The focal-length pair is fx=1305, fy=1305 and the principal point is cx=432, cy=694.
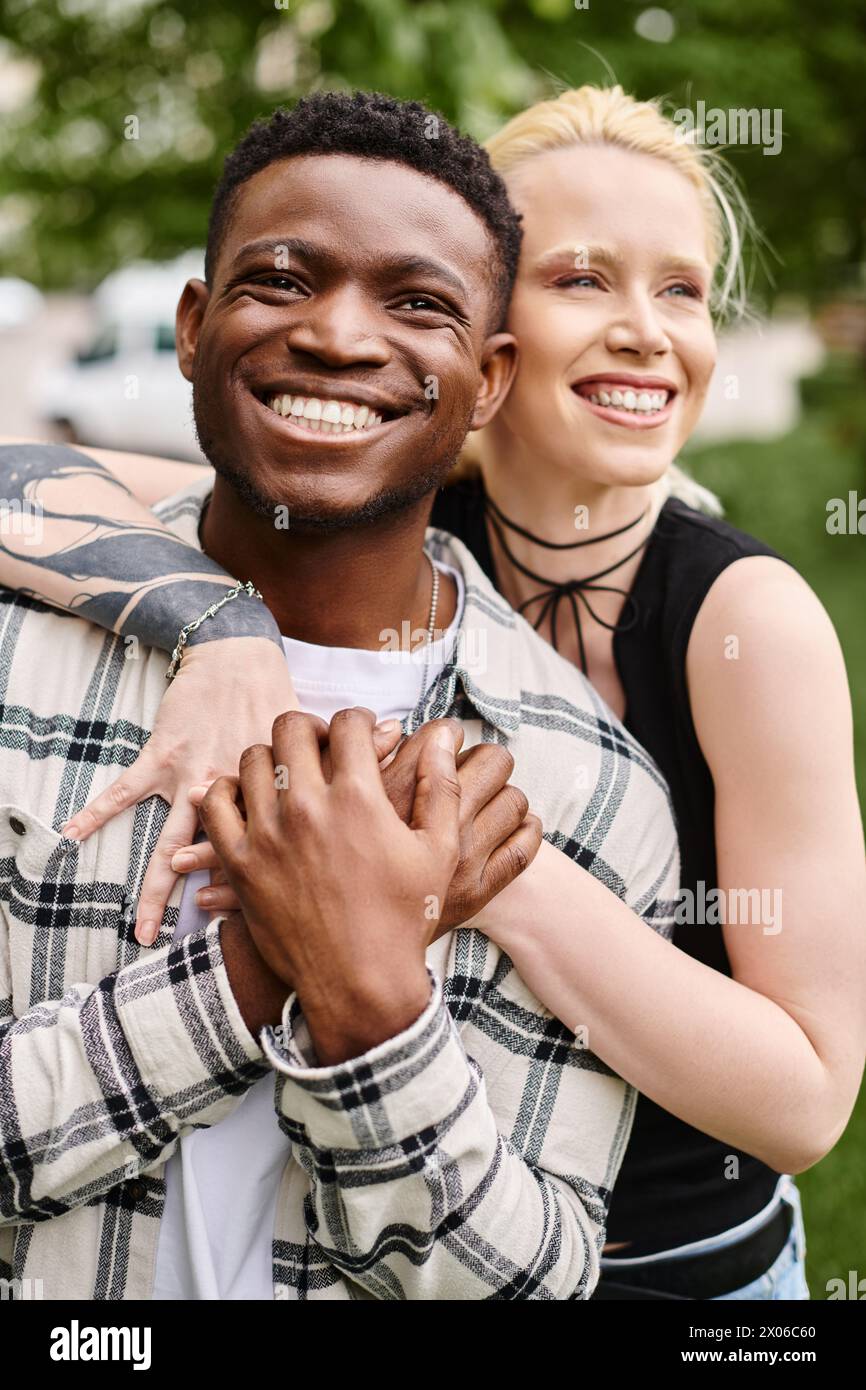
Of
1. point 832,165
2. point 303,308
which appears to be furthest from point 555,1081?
point 832,165

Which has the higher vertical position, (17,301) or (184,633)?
(17,301)

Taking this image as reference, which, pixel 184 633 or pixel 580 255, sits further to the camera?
pixel 580 255

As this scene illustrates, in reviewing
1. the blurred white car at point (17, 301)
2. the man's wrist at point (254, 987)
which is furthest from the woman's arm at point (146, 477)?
the blurred white car at point (17, 301)

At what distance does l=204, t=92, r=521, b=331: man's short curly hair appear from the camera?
88.2 inches

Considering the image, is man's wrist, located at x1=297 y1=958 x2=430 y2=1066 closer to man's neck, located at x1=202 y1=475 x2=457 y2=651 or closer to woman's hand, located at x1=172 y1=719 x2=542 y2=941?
woman's hand, located at x1=172 y1=719 x2=542 y2=941

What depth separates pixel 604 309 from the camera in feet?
8.68

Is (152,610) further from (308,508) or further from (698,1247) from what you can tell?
(698,1247)

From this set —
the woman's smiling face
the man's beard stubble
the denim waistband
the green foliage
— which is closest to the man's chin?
the man's beard stubble

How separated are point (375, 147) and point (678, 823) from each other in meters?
1.36

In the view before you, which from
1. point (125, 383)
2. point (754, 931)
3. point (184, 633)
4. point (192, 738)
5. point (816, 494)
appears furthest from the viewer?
point (816, 494)

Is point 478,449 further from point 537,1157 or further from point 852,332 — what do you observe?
point 852,332

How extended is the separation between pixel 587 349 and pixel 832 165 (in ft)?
47.8

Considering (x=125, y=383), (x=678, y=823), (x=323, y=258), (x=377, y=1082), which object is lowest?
(x=377, y=1082)

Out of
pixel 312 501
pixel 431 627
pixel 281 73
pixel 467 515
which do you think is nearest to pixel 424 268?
pixel 312 501
